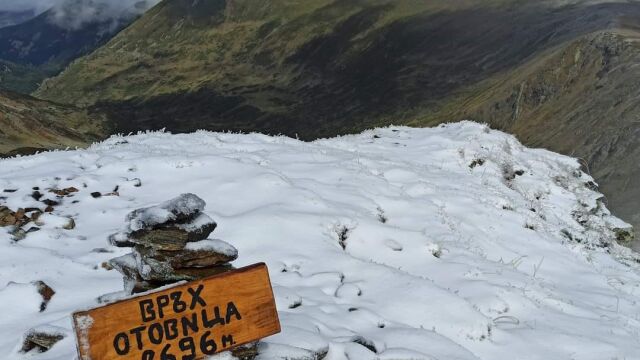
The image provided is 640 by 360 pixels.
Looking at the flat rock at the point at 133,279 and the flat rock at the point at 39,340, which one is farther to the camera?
the flat rock at the point at 39,340

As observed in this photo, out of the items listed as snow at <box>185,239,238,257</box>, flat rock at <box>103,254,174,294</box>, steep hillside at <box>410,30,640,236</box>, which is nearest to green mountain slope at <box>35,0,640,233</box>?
steep hillside at <box>410,30,640,236</box>

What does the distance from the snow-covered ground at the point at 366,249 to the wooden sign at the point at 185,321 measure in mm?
595

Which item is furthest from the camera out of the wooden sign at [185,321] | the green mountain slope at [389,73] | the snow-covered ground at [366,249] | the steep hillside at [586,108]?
the green mountain slope at [389,73]

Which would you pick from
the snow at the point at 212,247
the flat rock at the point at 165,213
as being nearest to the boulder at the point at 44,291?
the flat rock at the point at 165,213

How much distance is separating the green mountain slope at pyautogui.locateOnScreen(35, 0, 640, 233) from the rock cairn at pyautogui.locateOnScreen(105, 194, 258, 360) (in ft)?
77.2

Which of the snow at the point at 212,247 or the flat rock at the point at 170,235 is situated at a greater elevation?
the flat rock at the point at 170,235

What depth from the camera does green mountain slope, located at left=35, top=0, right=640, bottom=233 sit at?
4253 cm

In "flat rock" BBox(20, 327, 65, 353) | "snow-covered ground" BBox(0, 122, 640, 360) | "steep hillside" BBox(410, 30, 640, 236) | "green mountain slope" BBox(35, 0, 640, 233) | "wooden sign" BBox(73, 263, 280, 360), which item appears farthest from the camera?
"green mountain slope" BBox(35, 0, 640, 233)

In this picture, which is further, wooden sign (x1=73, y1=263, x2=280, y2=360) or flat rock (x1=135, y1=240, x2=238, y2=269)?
flat rock (x1=135, y1=240, x2=238, y2=269)

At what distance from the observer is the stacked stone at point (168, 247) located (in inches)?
219

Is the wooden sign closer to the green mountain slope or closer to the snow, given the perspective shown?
the snow

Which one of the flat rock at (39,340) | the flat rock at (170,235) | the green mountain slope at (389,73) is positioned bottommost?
the green mountain slope at (389,73)

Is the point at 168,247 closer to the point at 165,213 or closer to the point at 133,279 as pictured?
the point at 165,213

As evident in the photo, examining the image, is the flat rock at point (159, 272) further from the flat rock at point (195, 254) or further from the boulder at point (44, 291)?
the boulder at point (44, 291)
